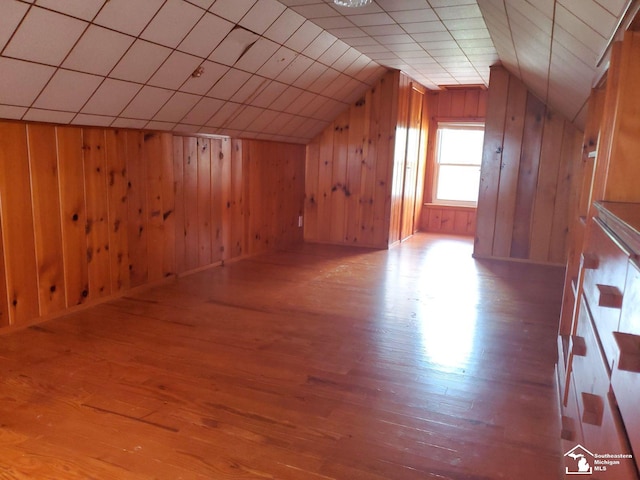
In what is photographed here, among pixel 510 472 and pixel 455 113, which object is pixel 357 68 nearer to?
pixel 455 113

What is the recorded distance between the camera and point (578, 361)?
1.54m

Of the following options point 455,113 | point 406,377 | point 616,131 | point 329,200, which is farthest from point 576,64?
point 455,113

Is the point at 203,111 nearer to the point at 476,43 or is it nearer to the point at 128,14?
the point at 128,14

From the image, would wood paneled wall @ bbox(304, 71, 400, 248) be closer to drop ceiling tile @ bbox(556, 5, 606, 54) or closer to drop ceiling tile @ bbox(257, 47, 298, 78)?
drop ceiling tile @ bbox(257, 47, 298, 78)

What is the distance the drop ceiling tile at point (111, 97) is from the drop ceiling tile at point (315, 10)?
45.3 inches

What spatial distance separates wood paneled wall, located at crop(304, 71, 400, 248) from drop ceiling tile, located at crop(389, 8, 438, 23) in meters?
1.84

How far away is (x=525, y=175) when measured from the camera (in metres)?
4.97

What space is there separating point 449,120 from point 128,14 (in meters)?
5.22

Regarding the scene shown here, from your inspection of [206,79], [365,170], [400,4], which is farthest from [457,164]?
[206,79]

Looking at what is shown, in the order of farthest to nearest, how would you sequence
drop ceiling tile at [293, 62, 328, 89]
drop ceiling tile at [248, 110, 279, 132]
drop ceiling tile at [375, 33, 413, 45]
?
drop ceiling tile at [248, 110, 279, 132]
drop ceiling tile at [293, 62, 328, 89]
drop ceiling tile at [375, 33, 413, 45]

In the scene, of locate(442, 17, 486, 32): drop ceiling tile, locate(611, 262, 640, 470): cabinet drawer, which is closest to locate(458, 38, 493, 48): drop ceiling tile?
locate(442, 17, 486, 32): drop ceiling tile

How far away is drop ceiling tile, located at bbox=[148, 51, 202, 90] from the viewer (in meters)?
2.91

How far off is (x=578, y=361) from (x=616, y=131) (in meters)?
0.75

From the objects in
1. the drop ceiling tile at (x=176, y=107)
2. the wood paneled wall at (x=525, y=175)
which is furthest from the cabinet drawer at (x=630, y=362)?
the wood paneled wall at (x=525, y=175)
